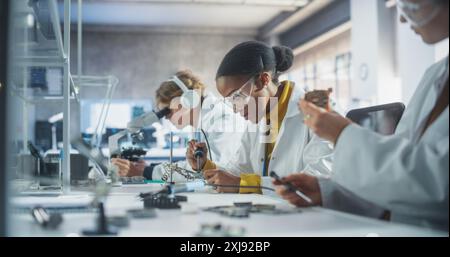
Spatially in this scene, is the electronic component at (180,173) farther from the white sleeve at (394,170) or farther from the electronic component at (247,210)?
the white sleeve at (394,170)

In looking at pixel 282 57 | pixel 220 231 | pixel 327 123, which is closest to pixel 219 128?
pixel 282 57

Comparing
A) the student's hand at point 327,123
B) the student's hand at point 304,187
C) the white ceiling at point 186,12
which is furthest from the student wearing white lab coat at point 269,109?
the white ceiling at point 186,12

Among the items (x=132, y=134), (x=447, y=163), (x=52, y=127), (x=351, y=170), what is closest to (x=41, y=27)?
(x=132, y=134)

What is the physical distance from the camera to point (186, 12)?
752 centimetres

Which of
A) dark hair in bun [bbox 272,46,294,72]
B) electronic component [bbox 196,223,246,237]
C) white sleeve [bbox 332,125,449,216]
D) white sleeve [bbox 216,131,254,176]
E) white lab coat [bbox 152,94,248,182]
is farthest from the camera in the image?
white lab coat [bbox 152,94,248,182]

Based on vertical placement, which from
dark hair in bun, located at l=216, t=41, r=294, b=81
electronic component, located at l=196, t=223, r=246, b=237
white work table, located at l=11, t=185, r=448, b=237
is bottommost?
white work table, located at l=11, t=185, r=448, b=237

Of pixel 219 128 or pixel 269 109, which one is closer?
pixel 269 109

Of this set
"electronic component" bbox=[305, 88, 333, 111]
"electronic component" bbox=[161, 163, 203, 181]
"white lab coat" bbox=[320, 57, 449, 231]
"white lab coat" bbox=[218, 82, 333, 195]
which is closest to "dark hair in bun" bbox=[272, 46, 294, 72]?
"white lab coat" bbox=[218, 82, 333, 195]

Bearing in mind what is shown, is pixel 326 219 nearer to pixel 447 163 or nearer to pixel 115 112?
pixel 447 163

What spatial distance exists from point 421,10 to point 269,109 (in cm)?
113

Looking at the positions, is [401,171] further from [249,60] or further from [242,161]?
[242,161]

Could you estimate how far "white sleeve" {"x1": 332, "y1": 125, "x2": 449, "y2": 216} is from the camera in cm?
92

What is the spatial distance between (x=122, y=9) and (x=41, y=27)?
563 centimetres

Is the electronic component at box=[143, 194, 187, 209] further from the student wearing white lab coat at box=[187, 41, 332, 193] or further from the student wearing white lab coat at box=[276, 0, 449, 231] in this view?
the student wearing white lab coat at box=[187, 41, 332, 193]
